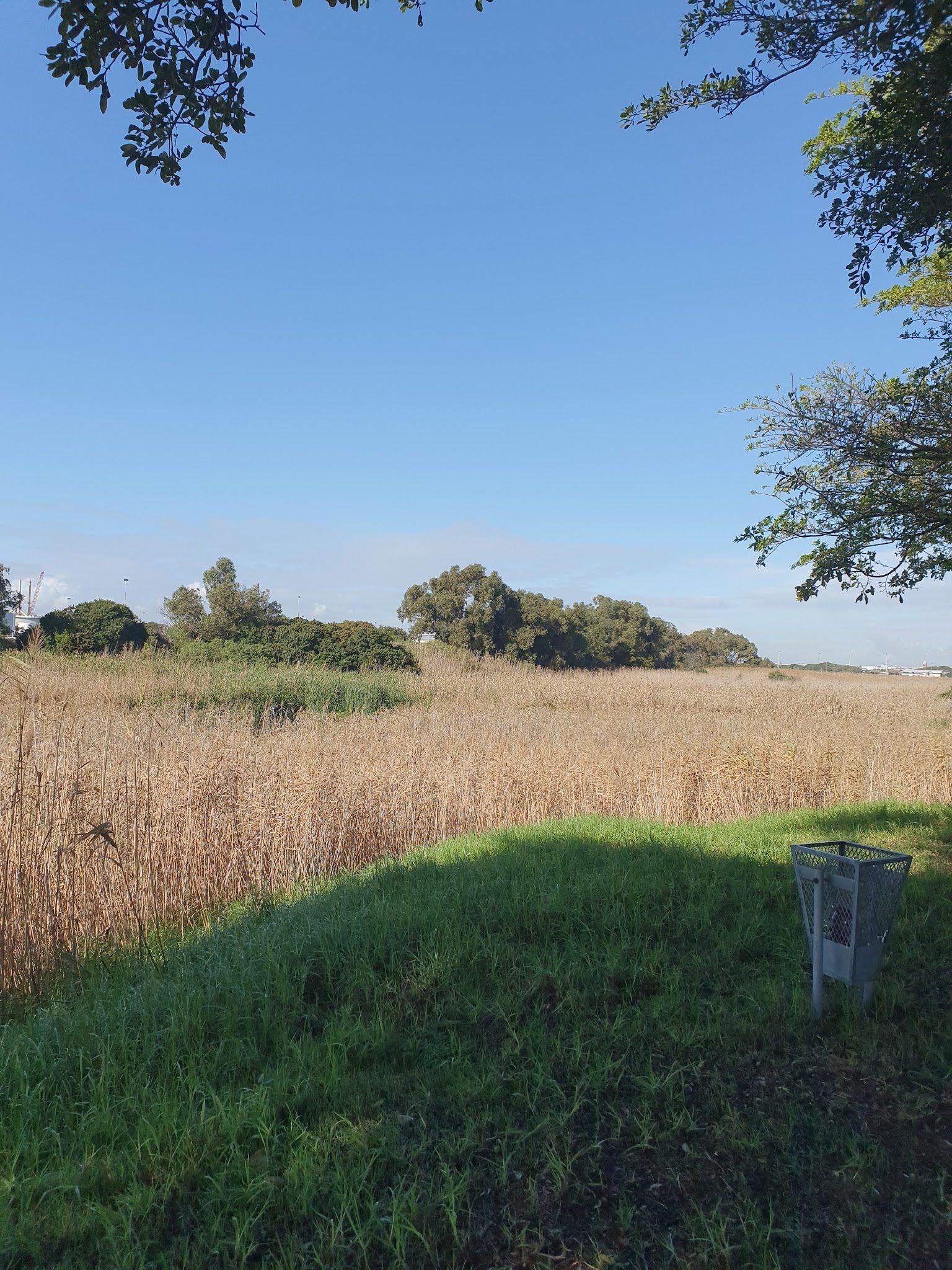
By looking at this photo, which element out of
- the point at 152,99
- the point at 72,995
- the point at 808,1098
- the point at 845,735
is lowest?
the point at 72,995

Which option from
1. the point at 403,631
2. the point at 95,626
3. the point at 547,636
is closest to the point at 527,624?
the point at 547,636

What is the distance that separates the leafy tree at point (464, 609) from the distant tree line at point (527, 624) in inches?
1.3

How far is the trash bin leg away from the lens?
3.49 metres

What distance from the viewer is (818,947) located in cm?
356

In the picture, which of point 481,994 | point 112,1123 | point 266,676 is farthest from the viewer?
point 266,676

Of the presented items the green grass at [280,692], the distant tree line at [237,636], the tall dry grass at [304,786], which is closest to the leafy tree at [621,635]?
the distant tree line at [237,636]

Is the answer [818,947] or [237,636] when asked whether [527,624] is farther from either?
[818,947]

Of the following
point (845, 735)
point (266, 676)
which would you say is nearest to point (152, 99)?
point (845, 735)

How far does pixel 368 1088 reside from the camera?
309 centimetres

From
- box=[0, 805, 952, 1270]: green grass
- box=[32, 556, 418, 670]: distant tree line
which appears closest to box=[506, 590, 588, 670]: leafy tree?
box=[32, 556, 418, 670]: distant tree line

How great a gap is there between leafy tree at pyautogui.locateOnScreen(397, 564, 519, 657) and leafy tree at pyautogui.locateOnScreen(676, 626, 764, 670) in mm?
30929

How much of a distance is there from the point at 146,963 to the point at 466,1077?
2.31 m

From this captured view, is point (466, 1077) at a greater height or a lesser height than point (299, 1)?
lesser

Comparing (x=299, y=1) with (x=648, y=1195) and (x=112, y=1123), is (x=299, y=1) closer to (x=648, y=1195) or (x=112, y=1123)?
(x=112, y=1123)
